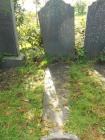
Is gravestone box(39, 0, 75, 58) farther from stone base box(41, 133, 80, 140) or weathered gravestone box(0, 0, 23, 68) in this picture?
stone base box(41, 133, 80, 140)

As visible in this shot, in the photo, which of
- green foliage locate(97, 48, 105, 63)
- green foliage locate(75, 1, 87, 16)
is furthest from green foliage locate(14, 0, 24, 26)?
green foliage locate(75, 1, 87, 16)

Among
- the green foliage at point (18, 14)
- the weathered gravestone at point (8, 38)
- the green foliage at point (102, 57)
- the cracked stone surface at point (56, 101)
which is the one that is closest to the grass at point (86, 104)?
the cracked stone surface at point (56, 101)

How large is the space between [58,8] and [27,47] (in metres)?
1.62

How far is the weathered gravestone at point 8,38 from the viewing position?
6.50 metres

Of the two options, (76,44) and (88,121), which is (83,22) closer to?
(76,44)

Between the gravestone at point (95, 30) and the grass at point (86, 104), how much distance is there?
785mm

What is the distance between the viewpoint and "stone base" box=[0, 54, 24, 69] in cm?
686

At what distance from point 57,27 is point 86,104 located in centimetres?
271

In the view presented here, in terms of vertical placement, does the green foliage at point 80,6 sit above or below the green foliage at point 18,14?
below

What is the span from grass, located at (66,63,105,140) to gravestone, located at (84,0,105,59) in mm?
785

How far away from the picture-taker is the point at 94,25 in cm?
691

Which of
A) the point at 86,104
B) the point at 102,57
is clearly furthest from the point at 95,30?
the point at 86,104

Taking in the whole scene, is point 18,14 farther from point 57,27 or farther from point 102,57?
point 102,57

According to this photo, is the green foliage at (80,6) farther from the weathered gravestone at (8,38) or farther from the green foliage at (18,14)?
the weathered gravestone at (8,38)
